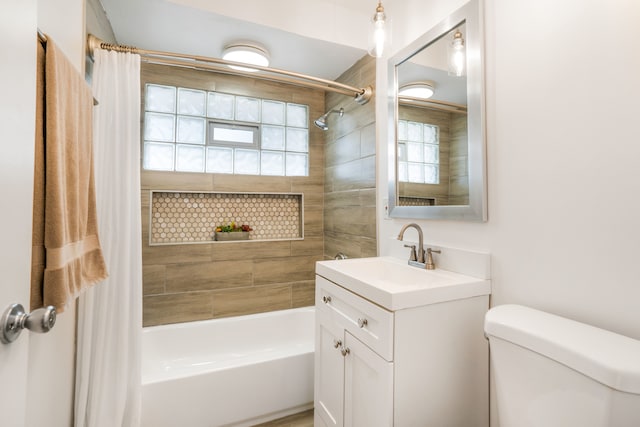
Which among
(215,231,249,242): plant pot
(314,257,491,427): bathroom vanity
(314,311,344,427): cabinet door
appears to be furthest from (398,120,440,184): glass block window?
(215,231,249,242): plant pot

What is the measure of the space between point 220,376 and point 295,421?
1.79 feet

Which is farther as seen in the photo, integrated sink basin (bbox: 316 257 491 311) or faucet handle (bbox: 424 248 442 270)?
faucet handle (bbox: 424 248 442 270)

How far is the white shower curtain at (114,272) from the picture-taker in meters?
1.32

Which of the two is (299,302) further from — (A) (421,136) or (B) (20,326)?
(B) (20,326)

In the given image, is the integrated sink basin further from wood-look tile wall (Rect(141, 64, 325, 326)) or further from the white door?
wood-look tile wall (Rect(141, 64, 325, 326))

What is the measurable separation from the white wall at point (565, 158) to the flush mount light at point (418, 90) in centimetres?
35

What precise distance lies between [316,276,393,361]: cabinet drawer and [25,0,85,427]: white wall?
1090mm

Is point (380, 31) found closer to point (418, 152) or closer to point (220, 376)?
point (418, 152)

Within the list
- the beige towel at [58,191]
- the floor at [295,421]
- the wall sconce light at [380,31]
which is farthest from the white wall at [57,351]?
the wall sconce light at [380,31]

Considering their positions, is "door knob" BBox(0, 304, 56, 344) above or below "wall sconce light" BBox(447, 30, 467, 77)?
below

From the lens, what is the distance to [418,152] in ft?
5.54

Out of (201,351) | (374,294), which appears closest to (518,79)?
(374,294)

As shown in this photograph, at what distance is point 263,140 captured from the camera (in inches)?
102

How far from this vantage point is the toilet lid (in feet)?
2.18
